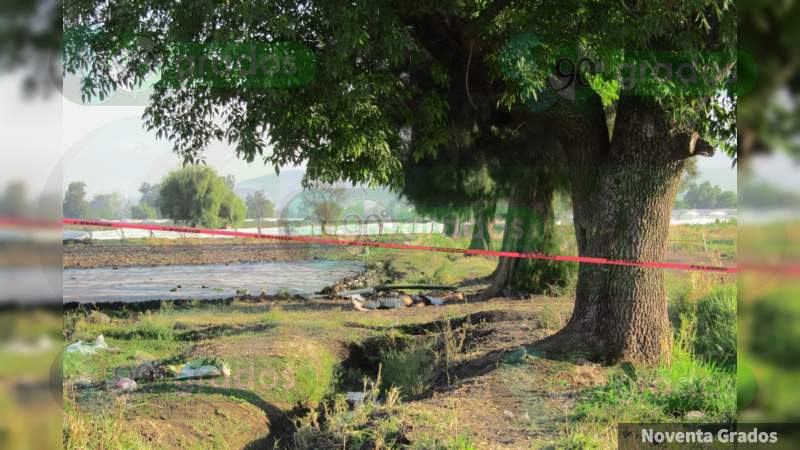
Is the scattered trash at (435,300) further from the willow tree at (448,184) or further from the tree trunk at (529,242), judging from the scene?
the willow tree at (448,184)

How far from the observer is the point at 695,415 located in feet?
13.4

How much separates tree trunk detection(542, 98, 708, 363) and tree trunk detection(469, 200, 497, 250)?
4.43 metres

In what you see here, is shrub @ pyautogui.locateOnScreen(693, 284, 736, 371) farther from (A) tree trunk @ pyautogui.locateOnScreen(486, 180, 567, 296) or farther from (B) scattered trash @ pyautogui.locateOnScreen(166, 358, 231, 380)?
(B) scattered trash @ pyautogui.locateOnScreen(166, 358, 231, 380)

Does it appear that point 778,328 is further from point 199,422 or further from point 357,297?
point 357,297

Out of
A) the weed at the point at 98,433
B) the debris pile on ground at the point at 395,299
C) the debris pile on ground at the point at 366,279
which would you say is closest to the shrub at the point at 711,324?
the debris pile on ground at the point at 395,299

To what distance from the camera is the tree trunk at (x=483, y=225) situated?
9.62 m

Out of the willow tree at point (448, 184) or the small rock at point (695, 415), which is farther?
the willow tree at point (448, 184)

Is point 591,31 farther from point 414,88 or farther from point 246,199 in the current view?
point 246,199

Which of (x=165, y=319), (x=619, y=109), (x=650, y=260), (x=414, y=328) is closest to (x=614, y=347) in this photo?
(x=650, y=260)

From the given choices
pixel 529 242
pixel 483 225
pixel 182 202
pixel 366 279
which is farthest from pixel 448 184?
pixel 182 202

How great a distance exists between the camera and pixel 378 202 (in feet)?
28.8

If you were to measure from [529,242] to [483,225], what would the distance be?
0.71m

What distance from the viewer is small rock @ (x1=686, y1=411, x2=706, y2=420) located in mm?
4020

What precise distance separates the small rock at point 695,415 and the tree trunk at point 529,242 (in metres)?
5.10
